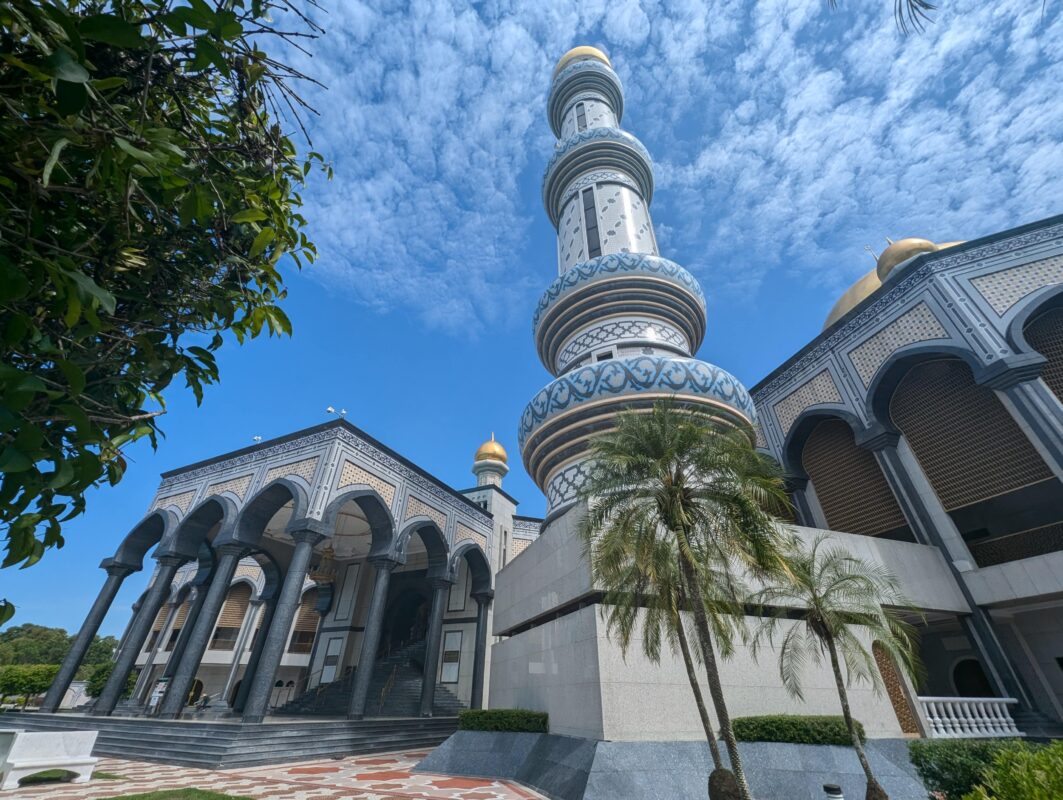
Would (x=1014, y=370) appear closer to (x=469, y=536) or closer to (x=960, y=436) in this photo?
(x=960, y=436)

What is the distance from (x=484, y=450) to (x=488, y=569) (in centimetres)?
829

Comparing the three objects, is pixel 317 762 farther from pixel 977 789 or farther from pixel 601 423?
pixel 977 789

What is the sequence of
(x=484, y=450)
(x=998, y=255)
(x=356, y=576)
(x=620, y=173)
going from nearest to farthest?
(x=998, y=255) → (x=620, y=173) → (x=356, y=576) → (x=484, y=450)

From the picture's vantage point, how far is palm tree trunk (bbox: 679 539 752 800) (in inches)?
232

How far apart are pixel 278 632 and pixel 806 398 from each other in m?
16.8

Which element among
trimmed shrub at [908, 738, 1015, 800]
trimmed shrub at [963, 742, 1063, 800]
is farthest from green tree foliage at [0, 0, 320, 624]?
trimmed shrub at [908, 738, 1015, 800]

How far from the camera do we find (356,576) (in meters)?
23.6

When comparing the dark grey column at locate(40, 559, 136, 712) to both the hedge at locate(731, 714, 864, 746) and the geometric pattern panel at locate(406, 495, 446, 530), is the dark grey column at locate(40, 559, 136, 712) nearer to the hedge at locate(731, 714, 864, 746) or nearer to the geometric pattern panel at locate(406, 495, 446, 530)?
the geometric pattern panel at locate(406, 495, 446, 530)

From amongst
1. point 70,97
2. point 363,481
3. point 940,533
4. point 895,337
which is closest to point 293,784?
point 363,481

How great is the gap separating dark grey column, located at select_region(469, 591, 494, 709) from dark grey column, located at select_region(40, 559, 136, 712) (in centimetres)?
1274

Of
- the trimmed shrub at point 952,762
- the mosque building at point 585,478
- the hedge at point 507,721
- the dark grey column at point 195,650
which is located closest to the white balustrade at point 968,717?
the mosque building at point 585,478

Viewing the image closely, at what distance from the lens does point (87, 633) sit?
16141 millimetres

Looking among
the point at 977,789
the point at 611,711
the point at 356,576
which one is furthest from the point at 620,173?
the point at 356,576

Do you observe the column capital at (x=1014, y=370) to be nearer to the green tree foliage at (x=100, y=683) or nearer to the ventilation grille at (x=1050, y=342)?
the ventilation grille at (x=1050, y=342)
